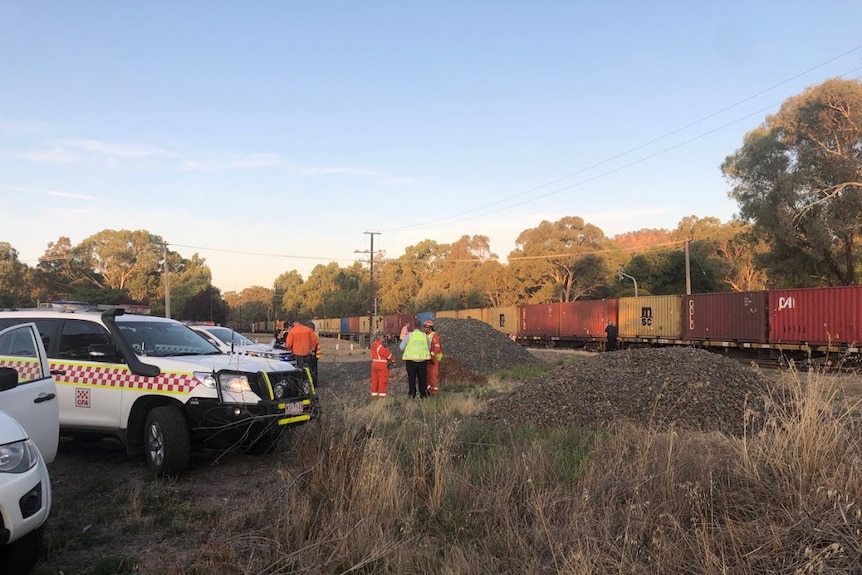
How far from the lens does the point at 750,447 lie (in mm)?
4441

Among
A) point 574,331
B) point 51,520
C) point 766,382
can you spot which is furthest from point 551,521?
point 574,331

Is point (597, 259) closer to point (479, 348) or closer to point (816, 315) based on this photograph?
point (816, 315)

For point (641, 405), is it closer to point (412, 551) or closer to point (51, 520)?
point (412, 551)

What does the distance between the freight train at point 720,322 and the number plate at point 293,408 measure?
997 cm

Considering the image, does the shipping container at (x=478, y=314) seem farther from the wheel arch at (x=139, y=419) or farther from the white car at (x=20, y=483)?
the white car at (x=20, y=483)

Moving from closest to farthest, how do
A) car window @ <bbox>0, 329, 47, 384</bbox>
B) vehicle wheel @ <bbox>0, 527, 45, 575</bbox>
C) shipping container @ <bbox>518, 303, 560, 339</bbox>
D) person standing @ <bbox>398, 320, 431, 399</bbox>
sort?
1. vehicle wheel @ <bbox>0, 527, 45, 575</bbox>
2. car window @ <bbox>0, 329, 47, 384</bbox>
3. person standing @ <bbox>398, 320, 431, 399</bbox>
4. shipping container @ <bbox>518, 303, 560, 339</bbox>

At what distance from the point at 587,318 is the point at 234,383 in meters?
31.0

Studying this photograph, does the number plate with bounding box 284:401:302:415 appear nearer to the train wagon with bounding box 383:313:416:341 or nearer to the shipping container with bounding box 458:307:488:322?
the train wagon with bounding box 383:313:416:341

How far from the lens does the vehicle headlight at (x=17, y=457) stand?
11.2 ft

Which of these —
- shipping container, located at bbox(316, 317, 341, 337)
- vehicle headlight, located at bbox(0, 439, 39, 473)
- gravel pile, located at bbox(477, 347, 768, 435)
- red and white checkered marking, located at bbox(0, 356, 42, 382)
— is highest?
red and white checkered marking, located at bbox(0, 356, 42, 382)

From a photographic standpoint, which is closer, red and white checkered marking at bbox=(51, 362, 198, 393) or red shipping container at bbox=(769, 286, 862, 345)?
red and white checkered marking at bbox=(51, 362, 198, 393)

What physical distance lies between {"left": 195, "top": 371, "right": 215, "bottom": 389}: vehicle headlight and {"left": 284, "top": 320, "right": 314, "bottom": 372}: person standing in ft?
21.0

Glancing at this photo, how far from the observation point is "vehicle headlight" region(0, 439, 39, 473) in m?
3.43

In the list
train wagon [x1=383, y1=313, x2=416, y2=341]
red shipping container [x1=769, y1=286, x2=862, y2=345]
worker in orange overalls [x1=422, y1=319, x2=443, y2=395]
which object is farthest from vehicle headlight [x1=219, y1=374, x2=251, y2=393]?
train wagon [x1=383, y1=313, x2=416, y2=341]
